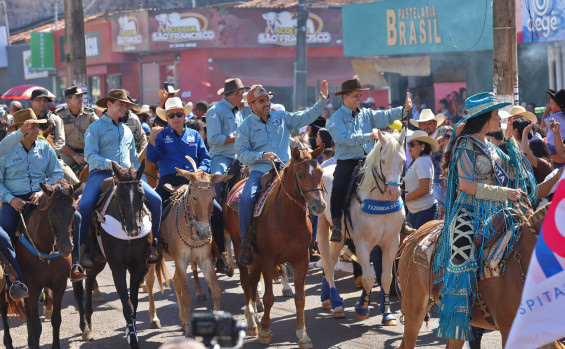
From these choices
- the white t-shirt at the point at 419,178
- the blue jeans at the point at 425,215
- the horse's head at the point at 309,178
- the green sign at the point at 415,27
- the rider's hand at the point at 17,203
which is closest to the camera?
the horse's head at the point at 309,178

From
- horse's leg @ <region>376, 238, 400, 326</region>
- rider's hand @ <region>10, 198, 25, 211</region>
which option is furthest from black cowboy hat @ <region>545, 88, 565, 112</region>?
rider's hand @ <region>10, 198, 25, 211</region>

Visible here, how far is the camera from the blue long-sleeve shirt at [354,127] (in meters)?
10.1

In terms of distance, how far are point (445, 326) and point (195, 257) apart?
402 cm

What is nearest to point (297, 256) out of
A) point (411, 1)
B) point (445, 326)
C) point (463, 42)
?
point (445, 326)

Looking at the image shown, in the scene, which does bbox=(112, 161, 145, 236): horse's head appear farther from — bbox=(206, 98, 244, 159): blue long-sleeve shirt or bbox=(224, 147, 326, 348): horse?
bbox=(206, 98, 244, 159): blue long-sleeve shirt

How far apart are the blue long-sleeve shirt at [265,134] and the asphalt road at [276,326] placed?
204cm

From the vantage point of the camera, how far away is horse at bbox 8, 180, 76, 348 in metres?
8.80

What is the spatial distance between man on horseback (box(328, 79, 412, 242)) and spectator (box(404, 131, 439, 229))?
2.15 ft

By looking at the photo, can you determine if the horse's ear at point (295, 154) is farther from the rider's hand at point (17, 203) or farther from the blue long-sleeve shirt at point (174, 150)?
the rider's hand at point (17, 203)

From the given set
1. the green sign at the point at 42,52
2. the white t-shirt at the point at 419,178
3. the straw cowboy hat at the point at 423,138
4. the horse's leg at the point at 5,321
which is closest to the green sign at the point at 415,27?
the straw cowboy hat at the point at 423,138

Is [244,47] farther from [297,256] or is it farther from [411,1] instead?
[297,256]

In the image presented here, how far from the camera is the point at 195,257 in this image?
9.77 m

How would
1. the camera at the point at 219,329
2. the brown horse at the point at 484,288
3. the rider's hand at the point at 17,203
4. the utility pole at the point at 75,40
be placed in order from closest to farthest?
the camera at the point at 219,329 < the brown horse at the point at 484,288 < the rider's hand at the point at 17,203 < the utility pole at the point at 75,40

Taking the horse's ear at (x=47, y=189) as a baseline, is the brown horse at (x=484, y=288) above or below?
below
